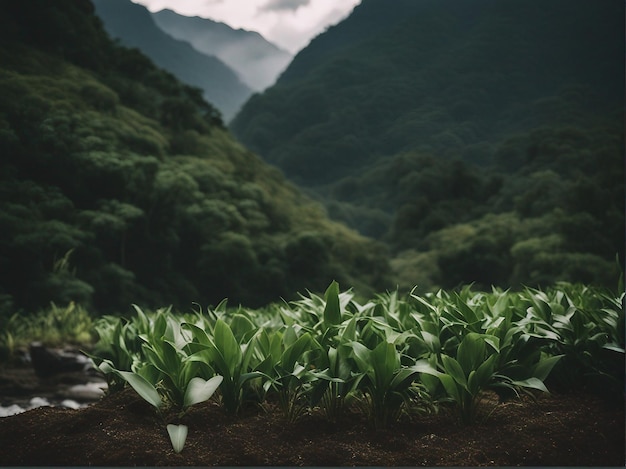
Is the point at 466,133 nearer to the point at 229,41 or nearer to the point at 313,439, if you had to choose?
the point at 229,41

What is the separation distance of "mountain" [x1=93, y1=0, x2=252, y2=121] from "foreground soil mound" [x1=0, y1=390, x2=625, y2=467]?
213 inches

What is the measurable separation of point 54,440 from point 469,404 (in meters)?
1.13

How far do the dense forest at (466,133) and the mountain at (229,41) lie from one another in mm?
3386

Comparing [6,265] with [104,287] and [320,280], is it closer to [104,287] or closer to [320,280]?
[104,287]

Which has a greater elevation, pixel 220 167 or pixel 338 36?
pixel 338 36

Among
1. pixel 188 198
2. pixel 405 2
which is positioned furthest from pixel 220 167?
pixel 405 2

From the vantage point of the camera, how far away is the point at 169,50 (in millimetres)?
7773

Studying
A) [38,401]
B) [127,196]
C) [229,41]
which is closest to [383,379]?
[38,401]

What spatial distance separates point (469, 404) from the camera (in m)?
1.55

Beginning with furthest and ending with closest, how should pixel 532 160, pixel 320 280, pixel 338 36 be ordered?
pixel 532 160 < pixel 320 280 < pixel 338 36

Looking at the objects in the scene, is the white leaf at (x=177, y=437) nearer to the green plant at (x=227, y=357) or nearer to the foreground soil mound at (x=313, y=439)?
the foreground soil mound at (x=313, y=439)

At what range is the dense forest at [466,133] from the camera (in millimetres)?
9133

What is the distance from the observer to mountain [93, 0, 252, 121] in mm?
6860

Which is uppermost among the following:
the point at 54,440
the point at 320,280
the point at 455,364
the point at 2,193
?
the point at 2,193
